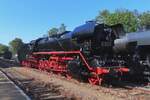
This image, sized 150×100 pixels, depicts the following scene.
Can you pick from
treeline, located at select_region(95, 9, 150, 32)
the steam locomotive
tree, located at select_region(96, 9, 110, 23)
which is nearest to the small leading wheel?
the steam locomotive

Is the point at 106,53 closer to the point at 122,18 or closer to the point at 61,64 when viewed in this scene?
the point at 61,64

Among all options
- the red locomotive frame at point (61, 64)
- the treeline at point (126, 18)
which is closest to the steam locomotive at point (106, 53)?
the red locomotive frame at point (61, 64)

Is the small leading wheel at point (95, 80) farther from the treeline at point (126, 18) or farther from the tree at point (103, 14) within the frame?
the tree at point (103, 14)

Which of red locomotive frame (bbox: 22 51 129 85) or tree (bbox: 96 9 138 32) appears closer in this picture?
red locomotive frame (bbox: 22 51 129 85)

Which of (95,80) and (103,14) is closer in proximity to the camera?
(95,80)

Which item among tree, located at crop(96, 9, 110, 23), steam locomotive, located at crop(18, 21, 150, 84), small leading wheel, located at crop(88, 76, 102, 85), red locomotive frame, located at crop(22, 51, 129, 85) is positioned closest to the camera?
red locomotive frame, located at crop(22, 51, 129, 85)

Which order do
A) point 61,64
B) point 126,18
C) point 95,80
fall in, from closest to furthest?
1. point 95,80
2. point 61,64
3. point 126,18

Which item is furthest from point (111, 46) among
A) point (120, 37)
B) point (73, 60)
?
point (73, 60)

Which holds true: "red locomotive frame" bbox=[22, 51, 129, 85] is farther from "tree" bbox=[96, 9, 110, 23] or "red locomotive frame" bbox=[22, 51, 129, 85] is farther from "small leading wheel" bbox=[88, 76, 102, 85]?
"tree" bbox=[96, 9, 110, 23]

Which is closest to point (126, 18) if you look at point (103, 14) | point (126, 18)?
point (126, 18)

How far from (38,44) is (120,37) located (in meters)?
15.2

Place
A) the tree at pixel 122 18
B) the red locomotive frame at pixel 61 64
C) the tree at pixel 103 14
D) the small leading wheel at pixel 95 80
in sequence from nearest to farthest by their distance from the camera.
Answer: the red locomotive frame at pixel 61 64, the small leading wheel at pixel 95 80, the tree at pixel 122 18, the tree at pixel 103 14

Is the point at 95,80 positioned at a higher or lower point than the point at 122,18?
lower

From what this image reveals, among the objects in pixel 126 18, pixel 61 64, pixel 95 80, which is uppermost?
pixel 126 18
